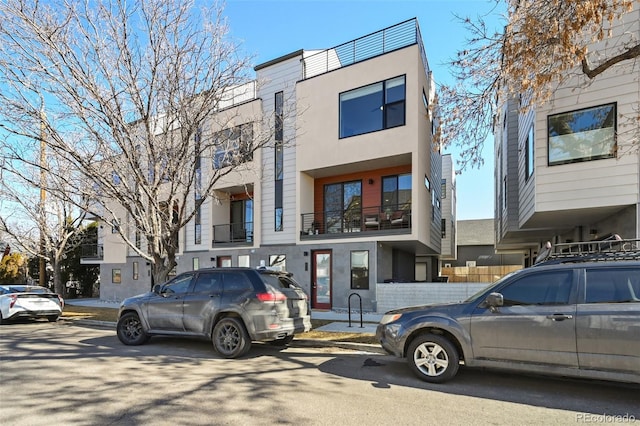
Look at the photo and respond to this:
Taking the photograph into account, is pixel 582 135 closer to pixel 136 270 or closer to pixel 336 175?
pixel 336 175

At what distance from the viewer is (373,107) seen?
45.0 feet

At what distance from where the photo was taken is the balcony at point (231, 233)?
17.2m

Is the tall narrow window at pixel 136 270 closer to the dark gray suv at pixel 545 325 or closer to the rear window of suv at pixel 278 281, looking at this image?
the rear window of suv at pixel 278 281

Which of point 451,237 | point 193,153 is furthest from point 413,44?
point 451,237

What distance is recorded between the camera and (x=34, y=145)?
10461 mm

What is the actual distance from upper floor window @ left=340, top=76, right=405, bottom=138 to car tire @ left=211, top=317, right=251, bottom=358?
886 cm

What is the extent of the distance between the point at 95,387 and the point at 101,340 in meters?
4.55

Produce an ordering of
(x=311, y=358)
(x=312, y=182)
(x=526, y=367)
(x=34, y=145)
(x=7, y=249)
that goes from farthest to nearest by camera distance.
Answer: (x=7, y=249) → (x=312, y=182) → (x=34, y=145) → (x=311, y=358) → (x=526, y=367)

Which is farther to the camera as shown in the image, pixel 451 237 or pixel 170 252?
pixel 451 237

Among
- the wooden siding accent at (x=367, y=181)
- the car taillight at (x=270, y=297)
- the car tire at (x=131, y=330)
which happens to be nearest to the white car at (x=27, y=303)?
the car tire at (x=131, y=330)

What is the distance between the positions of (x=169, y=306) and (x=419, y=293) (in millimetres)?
7843

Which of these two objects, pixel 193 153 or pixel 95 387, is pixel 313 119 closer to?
pixel 193 153

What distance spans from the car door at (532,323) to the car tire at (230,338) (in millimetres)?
4094

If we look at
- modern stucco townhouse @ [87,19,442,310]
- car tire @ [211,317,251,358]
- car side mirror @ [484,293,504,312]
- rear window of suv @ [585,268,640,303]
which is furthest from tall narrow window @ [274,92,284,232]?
rear window of suv @ [585,268,640,303]
